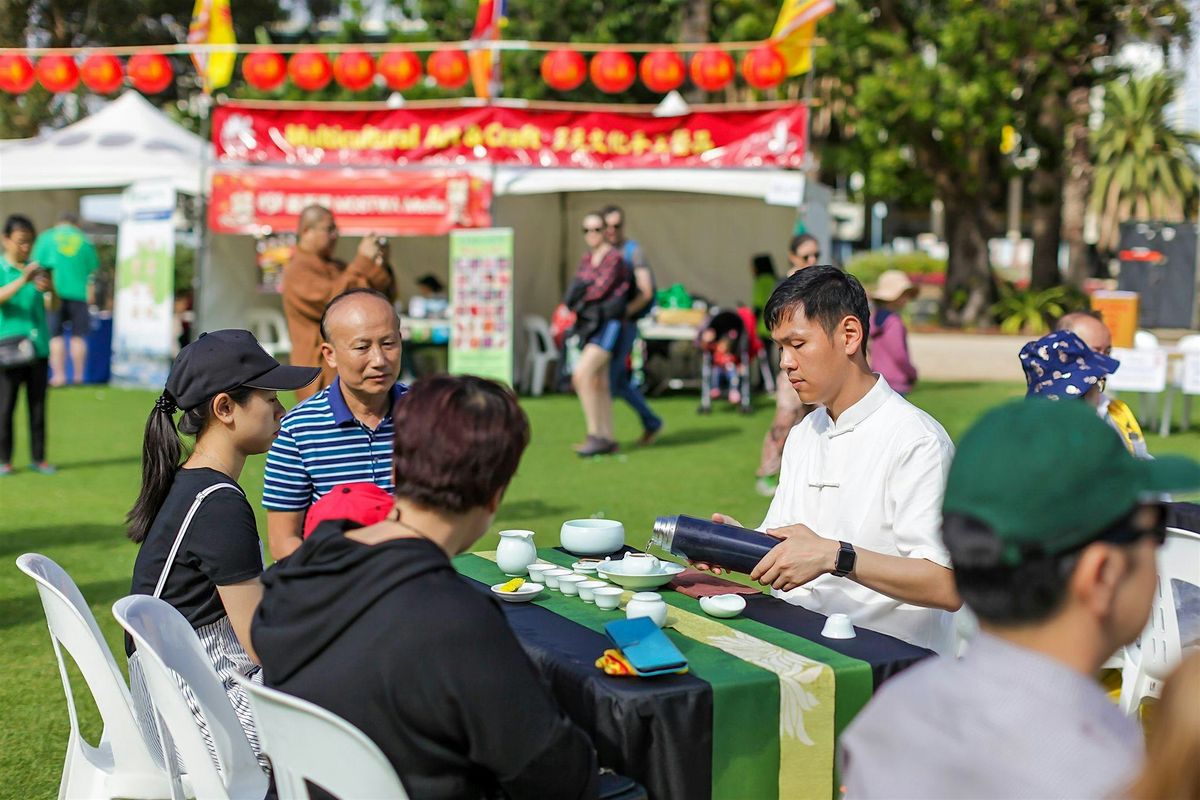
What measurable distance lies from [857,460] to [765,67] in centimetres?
1138

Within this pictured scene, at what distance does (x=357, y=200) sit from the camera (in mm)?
14133

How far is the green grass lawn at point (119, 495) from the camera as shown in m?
4.41

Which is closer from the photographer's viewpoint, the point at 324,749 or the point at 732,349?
the point at 324,749

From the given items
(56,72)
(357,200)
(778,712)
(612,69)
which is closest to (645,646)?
(778,712)

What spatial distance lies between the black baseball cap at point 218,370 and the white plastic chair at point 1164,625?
2.37 metres

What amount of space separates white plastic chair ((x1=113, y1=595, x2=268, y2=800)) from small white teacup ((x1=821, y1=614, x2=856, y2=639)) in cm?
119

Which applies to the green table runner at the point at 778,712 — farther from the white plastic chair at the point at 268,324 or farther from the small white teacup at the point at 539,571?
the white plastic chair at the point at 268,324

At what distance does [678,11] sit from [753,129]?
45.1ft

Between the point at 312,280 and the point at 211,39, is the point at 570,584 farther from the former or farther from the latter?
the point at 211,39

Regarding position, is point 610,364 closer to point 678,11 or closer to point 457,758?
point 457,758

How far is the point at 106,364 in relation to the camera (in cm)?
1590

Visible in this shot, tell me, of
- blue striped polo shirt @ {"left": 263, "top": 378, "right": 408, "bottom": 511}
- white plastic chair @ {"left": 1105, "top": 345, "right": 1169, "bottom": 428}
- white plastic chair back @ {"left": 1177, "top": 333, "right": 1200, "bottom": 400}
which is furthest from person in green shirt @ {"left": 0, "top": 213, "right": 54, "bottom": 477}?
white plastic chair back @ {"left": 1177, "top": 333, "right": 1200, "bottom": 400}

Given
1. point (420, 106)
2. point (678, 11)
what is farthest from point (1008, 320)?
Result: point (420, 106)

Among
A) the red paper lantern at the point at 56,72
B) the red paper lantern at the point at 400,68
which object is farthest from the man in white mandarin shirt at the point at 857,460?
the red paper lantern at the point at 56,72
